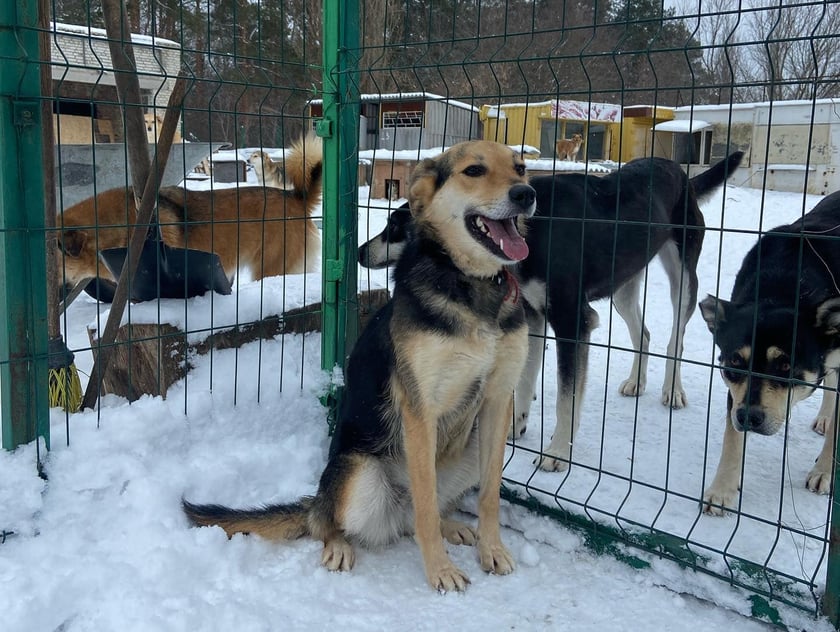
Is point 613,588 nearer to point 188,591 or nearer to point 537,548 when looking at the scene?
point 537,548

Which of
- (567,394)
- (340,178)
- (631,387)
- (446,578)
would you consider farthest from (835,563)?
(340,178)

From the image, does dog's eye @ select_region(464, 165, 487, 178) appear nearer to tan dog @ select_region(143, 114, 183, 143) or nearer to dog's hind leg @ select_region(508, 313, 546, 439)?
dog's hind leg @ select_region(508, 313, 546, 439)

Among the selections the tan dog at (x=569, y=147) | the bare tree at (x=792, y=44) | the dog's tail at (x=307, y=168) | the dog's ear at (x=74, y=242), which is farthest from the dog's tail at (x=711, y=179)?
the tan dog at (x=569, y=147)

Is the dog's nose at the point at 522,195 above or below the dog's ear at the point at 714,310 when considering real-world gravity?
above

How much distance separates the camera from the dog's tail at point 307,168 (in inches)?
199

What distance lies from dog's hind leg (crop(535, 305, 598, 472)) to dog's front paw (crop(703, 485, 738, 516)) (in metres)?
0.65

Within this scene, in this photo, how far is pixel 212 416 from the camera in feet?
10.9

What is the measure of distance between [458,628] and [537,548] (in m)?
0.62

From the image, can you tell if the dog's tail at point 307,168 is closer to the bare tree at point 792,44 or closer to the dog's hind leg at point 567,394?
the dog's hind leg at point 567,394

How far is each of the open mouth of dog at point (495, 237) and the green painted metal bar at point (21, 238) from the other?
5.42 ft

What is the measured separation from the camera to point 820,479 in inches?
119

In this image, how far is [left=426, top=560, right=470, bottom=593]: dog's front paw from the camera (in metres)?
2.46

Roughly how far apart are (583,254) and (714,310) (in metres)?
0.70

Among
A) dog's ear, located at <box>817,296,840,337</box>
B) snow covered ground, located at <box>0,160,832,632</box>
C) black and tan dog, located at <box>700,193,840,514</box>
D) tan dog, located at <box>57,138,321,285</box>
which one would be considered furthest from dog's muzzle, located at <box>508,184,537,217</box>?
tan dog, located at <box>57,138,321,285</box>
